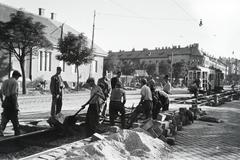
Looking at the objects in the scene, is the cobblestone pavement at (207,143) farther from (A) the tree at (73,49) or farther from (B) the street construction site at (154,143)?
(A) the tree at (73,49)

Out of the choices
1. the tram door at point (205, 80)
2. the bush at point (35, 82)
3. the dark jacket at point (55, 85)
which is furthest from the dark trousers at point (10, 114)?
the tram door at point (205, 80)

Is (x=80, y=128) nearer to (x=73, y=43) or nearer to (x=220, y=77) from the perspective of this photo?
(x=73, y=43)

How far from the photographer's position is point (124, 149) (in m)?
5.12

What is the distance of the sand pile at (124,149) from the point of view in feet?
14.3

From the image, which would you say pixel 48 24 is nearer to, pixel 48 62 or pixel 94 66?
pixel 48 62

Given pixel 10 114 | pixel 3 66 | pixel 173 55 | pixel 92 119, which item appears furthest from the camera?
pixel 173 55

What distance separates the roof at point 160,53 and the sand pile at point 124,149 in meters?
76.7

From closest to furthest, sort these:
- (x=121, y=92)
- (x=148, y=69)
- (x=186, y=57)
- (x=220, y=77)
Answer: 1. (x=121, y=92)
2. (x=220, y=77)
3. (x=148, y=69)
4. (x=186, y=57)

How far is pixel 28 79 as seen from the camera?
1072 inches

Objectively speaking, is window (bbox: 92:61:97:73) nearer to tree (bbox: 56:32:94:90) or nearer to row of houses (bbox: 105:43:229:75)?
tree (bbox: 56:32:94:90)

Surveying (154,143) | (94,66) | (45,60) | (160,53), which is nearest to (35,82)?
(45,60)

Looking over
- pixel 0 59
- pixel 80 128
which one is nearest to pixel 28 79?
pixel 0 59

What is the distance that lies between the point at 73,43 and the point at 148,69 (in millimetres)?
44733

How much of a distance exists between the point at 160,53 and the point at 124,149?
288 feet
